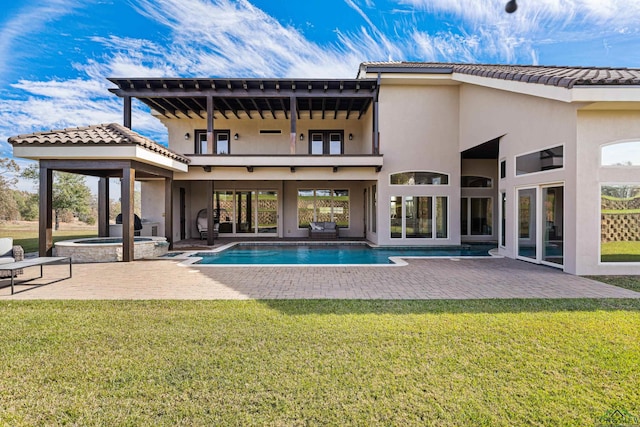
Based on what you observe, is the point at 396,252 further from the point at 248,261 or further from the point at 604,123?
the point at 604,123

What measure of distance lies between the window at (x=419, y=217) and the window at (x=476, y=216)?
2.56 meters

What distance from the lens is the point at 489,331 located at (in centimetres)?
412

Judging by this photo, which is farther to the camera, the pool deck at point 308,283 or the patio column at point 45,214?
the patio column at point 45,214

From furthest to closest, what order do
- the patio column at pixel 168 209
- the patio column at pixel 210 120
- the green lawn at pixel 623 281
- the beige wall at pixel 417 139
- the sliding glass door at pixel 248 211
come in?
the sliding glass door at pixel 248 211
the beige wall at pixel 417 139
the patio column at pixel 210 120
the patio column at pixel 168 209
the green lawn at pixel 623 281

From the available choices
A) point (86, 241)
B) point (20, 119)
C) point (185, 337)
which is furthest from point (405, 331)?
point (20, 119)

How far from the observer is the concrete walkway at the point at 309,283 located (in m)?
5.98

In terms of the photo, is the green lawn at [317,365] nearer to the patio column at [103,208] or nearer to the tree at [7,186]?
the patio column at [103,208]

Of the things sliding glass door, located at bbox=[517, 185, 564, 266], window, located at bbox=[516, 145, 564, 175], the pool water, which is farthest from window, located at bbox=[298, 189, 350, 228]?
window, located at bbox=[516, 145, 564, 175]

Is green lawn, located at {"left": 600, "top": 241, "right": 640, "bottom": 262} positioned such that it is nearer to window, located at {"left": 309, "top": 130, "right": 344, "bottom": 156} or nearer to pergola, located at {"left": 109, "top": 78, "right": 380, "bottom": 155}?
pergola, located at {"left": 109, "top": 78, "right": 380, "bottom": 155}

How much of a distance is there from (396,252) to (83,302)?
963cm

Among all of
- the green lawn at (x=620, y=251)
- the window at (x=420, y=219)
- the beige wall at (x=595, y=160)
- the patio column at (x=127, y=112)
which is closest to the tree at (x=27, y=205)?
the patio column at (x=127, y=112)

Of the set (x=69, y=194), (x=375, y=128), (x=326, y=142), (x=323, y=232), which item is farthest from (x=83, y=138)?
(x=69, y=194)

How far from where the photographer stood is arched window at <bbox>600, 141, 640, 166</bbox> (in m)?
7.60

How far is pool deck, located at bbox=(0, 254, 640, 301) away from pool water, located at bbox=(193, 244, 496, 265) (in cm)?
145
